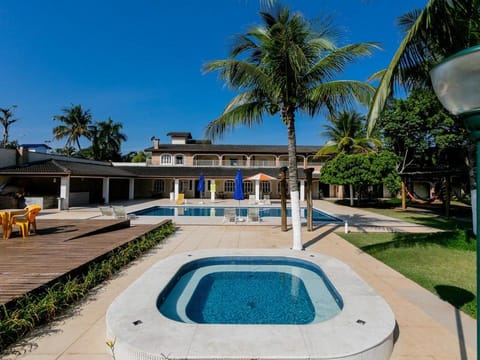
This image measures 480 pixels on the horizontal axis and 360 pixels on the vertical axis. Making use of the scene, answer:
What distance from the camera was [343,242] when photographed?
32.8 feet

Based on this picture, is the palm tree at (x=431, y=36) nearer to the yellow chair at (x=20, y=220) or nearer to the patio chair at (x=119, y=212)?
the yellow chair at (x=20, y=220)

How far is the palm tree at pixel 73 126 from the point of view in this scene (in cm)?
4262

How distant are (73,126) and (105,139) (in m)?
5.71

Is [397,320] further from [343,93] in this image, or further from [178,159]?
[178,159]

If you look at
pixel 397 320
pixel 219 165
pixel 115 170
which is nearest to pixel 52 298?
pixel 397 320

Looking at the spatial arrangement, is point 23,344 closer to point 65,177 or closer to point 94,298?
point 94,298

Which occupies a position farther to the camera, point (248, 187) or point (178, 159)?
point (178, 159)

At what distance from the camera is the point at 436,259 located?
7.63 metres

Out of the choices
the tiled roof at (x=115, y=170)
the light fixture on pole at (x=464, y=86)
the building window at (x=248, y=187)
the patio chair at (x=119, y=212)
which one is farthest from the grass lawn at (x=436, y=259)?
the building window at (x=248, y=187)

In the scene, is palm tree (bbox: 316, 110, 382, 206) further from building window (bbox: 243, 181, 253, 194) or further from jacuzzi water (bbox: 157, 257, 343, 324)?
jacuzzi water (bbox: 157, 257, 343, 324)

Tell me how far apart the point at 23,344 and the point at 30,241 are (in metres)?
6.08

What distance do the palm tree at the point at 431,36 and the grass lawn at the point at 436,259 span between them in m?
3.93

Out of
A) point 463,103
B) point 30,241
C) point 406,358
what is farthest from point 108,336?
point 30,241

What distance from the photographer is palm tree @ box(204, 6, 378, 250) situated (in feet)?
26.2
